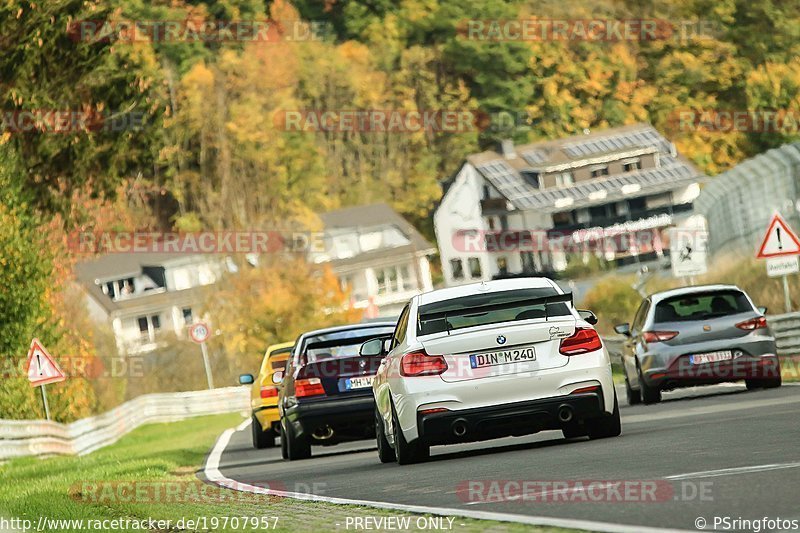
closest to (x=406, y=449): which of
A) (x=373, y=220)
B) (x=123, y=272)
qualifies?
(x=123, y=272)

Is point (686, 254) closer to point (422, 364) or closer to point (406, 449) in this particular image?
point (406, 449)

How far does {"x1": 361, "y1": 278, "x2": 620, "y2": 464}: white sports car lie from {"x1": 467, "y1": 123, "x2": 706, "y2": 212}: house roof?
348ft

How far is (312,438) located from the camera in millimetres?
20594

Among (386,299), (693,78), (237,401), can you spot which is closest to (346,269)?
(386,299)

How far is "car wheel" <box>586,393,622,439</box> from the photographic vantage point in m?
16.0

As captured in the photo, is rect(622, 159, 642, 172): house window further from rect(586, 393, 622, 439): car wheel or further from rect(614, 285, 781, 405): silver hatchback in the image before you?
rect(586, 393, 622, 439): car wheel

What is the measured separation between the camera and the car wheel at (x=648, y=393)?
76.4ft

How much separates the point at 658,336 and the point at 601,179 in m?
100

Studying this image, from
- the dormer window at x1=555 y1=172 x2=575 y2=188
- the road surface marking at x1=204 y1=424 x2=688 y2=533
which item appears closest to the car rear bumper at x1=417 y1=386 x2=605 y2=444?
the road surface marking at x1=204 y1=424 x2=688 y2=533

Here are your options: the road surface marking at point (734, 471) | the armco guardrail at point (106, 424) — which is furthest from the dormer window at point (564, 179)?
the road surface marking at point (734, 471)

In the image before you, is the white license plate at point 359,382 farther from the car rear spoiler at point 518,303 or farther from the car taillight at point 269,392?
the car taillight at point 269,392

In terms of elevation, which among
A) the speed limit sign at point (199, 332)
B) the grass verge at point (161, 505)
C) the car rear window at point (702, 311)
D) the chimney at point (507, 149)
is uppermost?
the chimney at point (507, 149)

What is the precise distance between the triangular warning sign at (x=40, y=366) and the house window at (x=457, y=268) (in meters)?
96.8

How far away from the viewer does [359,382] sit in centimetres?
2042
